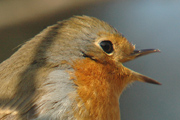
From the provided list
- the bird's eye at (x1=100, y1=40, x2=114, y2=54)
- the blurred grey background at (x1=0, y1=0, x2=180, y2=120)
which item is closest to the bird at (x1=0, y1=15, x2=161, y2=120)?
the bird's eye at (x1=100, y1=40, x2=114, y2=54)

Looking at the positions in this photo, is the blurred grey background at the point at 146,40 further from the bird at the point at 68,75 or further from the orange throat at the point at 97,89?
the orange throat at the point at 97,89

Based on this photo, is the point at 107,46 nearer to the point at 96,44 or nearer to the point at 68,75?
the point at 96,44

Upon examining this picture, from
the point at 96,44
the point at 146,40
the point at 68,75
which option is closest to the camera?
the point at 68,75

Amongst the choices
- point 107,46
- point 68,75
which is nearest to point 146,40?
point 107,46

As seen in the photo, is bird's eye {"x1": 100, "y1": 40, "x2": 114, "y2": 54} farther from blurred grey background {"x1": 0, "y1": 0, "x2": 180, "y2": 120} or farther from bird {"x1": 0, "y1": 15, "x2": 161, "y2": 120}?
blurred grey background {"x1": 0, "y1": 0, "x2": 180, "y2": 120}

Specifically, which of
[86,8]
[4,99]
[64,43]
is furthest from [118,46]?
[86,8]

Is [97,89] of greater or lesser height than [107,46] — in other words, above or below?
below
